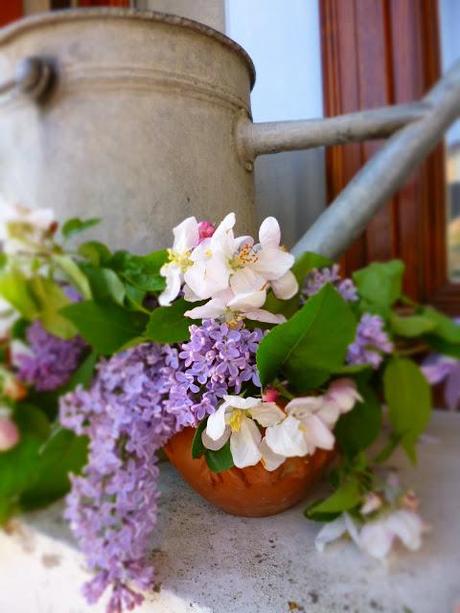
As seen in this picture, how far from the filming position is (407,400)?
25cm

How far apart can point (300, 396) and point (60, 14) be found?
0.24 m

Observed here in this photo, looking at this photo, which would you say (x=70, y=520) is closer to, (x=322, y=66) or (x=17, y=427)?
(x=17, y=427)

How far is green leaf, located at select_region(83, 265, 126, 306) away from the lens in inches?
10.1

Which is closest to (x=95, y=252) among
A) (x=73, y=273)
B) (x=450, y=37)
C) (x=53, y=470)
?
(x=73, y=273)

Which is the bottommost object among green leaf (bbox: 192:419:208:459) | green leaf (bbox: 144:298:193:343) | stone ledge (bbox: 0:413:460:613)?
stone ledge (bbox: 0:413:460:613)

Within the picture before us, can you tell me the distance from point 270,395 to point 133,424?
8cm

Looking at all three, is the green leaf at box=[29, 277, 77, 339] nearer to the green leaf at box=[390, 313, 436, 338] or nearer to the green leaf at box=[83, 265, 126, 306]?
the green leaf at box=[83, 265, 126, 306]

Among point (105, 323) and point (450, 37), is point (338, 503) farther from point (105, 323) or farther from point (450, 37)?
point (450, 37)

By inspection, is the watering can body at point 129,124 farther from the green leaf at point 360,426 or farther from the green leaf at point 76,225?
the green leaf at point 360,426

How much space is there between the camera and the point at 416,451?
0.80 ft

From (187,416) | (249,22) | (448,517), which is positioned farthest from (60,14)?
(448,517)

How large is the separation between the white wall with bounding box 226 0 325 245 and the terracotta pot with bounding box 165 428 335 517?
0.45 feet

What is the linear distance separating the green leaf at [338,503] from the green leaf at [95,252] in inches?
7.6

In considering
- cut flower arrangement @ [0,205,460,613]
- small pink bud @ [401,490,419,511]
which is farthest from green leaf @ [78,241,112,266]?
small pink bud @ [401,490,419,511]
